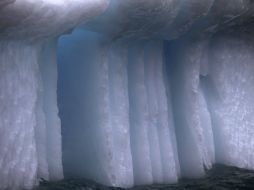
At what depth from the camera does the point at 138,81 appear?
99.3 inches

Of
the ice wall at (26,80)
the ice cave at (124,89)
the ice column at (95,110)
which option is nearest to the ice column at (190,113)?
the ice cave at (124,89)

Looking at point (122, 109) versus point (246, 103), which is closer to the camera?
point (122, 109)

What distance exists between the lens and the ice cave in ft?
6.25

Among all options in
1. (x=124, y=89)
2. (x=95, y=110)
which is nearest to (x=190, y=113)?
(x=124, y=89)

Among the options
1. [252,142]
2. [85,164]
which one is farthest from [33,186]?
[252,142]

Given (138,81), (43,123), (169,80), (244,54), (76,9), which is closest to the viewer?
(76,9)

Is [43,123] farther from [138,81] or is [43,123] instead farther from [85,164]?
[138,81]

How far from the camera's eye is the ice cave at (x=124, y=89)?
191 centimetres

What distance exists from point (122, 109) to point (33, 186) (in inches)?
27.3

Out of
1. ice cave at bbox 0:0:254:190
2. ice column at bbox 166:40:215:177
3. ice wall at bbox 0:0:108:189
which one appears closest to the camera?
ice wall at bbox 0:0:108:189

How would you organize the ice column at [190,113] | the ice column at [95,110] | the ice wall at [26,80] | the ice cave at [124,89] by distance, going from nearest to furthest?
the ice wall at [26,80], the ice cave at [124,89], the ice column at [95,110], the ice column at [190,113]

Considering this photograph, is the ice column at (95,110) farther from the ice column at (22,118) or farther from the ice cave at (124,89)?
the ice column at (22,118)

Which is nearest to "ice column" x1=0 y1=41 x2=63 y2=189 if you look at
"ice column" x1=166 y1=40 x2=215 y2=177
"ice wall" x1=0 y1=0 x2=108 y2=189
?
"ice wall" x1=0 y1=0 x2=108 y2=189

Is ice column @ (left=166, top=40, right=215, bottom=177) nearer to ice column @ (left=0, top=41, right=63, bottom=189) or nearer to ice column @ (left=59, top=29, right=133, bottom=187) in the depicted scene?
ice column @ (left=59, top=29, right=133, bottom=187)
